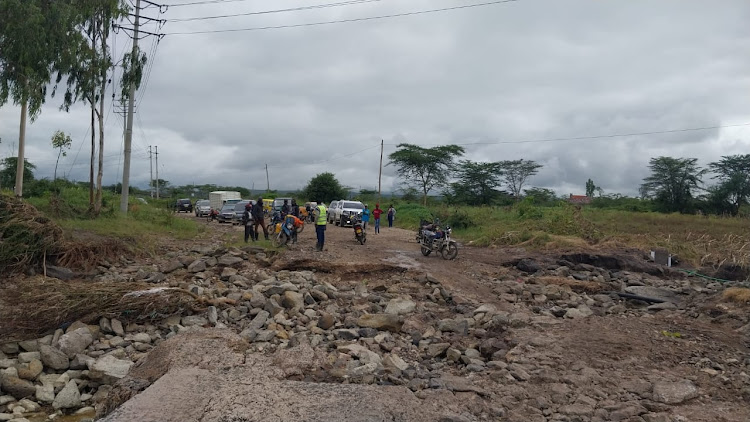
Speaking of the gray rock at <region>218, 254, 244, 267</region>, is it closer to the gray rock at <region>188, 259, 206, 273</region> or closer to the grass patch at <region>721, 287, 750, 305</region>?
the gray rock at <region>188, 259, 206, 273</region>

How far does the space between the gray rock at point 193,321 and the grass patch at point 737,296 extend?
364 inches

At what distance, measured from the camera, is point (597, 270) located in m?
13.4

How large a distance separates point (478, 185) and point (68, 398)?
132 ft

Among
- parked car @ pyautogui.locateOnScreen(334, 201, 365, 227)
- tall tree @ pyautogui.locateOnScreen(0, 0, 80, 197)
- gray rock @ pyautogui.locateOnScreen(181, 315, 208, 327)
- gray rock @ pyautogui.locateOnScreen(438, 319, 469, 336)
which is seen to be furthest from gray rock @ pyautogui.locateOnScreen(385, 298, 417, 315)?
parked car @ pyautogui.locateOnScreen(334, 201, 365, 227)

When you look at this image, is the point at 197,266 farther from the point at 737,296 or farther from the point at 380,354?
the point at 737,296

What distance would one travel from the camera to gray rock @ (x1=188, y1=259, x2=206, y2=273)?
1041 cm

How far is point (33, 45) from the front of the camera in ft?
46.9

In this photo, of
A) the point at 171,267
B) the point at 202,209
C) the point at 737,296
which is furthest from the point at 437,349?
the point at 202,209

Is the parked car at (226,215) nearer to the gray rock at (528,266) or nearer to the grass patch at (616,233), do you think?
the grass patch at (616,233)

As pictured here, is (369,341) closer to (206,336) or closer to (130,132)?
(206,336)

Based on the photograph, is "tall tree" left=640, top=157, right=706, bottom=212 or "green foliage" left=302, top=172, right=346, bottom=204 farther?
"green foliage" left=302, top=172, right=346, bottom=204

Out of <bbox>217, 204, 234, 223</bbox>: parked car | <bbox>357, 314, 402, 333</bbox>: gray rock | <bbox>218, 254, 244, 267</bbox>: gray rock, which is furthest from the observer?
<bbox>217, 204, 234, 223</bbox>: parked car

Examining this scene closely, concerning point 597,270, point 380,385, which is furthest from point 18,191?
point 597,270

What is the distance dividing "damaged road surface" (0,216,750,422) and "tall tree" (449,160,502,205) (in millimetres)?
31965
